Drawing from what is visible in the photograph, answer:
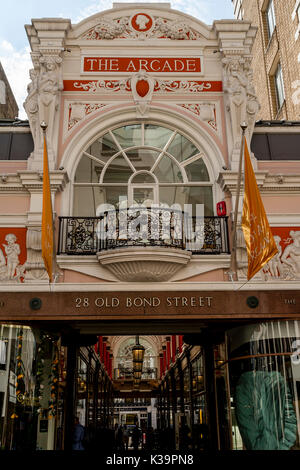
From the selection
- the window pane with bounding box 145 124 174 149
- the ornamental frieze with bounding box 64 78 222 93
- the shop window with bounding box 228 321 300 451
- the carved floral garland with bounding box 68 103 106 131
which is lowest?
the shop window with bounding box 228 321 300 451

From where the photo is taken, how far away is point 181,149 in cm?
1389

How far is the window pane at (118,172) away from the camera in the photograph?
1357cm

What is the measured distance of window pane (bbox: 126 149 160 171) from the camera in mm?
13727

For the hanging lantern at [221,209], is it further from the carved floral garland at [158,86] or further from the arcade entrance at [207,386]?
the carved floral garland at [158,86]

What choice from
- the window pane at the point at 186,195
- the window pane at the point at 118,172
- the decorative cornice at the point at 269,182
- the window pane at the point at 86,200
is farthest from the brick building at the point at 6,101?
the decorative cornice at the point at 269,182

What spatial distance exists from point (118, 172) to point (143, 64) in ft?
11.7

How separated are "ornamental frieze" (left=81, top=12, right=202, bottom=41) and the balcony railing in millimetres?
6064

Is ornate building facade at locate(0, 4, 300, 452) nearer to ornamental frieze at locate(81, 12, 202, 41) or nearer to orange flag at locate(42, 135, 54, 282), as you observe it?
ornamental frieze at locate(81, 12, 202, 41)

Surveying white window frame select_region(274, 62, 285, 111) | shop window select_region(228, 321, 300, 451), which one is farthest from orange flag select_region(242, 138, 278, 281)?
white window frame select_region(274, 62, 285, 111)

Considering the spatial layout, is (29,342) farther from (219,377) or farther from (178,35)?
(178,35)

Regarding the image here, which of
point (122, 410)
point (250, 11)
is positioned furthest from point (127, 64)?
point (122, 410)

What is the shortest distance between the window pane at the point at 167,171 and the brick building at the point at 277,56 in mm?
8299
